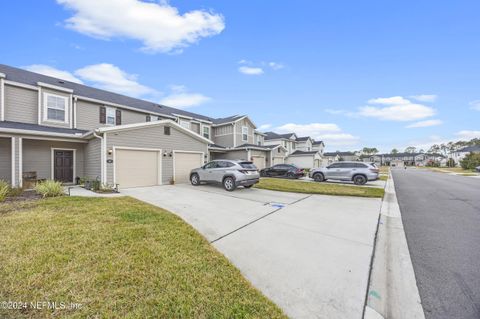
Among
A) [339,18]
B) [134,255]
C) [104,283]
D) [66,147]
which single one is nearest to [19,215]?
[134,255]

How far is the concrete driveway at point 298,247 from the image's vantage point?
241 cm

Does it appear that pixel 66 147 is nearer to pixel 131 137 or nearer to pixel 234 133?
pixel 131 137

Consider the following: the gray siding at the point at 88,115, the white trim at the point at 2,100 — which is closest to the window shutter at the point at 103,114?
the gray siding at the point at 88,115

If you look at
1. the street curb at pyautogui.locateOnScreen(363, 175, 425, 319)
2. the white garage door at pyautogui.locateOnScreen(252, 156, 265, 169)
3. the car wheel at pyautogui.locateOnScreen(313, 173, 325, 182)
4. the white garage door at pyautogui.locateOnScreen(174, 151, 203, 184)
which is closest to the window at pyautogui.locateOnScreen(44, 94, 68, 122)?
the white garage door at pyautogui.locateOnScreen(174, 151, 203, 184)

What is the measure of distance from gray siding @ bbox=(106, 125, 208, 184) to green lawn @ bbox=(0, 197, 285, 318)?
6109 mm

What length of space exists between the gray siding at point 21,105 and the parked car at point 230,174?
1026 centimetres

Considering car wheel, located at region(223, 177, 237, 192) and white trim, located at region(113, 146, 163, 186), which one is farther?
white trim, located at region(113, 146, 163, 186)

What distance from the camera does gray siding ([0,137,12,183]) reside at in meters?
9.73

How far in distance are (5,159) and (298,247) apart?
47.3 ft

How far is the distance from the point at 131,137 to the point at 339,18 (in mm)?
14127

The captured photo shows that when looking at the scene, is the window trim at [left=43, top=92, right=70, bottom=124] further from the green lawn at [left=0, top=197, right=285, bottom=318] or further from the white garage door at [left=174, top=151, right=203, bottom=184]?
the green lawn at [left=0, top=197, right=285, bottom=318]

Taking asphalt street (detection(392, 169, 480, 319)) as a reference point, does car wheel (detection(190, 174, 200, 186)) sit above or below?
above

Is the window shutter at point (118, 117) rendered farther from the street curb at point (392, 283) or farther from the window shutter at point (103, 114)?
the street curb at point (392, 283)

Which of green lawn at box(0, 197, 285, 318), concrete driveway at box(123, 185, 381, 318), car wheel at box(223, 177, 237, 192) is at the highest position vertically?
car wheel at box(223, 177, 237, 192)
